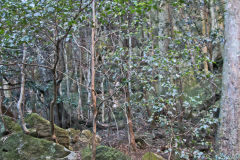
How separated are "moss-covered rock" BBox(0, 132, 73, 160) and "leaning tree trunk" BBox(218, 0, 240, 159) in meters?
4.14

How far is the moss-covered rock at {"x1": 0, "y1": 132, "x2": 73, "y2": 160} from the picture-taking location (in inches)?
184

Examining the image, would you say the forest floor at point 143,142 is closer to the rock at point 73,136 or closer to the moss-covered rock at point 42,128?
the rock at point 73,136

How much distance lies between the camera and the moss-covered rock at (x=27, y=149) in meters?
4.67

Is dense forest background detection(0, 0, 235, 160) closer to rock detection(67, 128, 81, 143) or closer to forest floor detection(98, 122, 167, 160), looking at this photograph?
forest floor detection(98, 122, 167, 160)

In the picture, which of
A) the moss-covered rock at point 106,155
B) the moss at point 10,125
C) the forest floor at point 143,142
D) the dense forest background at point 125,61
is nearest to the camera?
the dense forest background at point 125,61

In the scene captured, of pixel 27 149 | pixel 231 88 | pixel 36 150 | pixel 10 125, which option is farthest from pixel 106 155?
pixel 231 88

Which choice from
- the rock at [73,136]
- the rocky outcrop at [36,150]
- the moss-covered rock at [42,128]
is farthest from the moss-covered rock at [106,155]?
the rock at [73,136]

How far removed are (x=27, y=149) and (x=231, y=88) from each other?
530 centimetres

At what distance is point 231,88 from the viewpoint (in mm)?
6023

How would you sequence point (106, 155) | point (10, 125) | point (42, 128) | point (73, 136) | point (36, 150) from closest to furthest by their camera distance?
point (106, 155) → point (36, 150) → point (42, 128) → point (10, 125) → point (73, 136)

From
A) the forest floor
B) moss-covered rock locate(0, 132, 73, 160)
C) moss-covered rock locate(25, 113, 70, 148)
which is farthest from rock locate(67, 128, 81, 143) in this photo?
moss-covered rock locate(0, 132, 73, 160)

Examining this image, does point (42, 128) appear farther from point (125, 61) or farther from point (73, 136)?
point (125, 61)

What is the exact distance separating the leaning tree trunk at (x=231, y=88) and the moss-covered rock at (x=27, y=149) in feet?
13.6

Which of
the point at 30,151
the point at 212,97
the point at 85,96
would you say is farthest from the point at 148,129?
the point at 85,96
